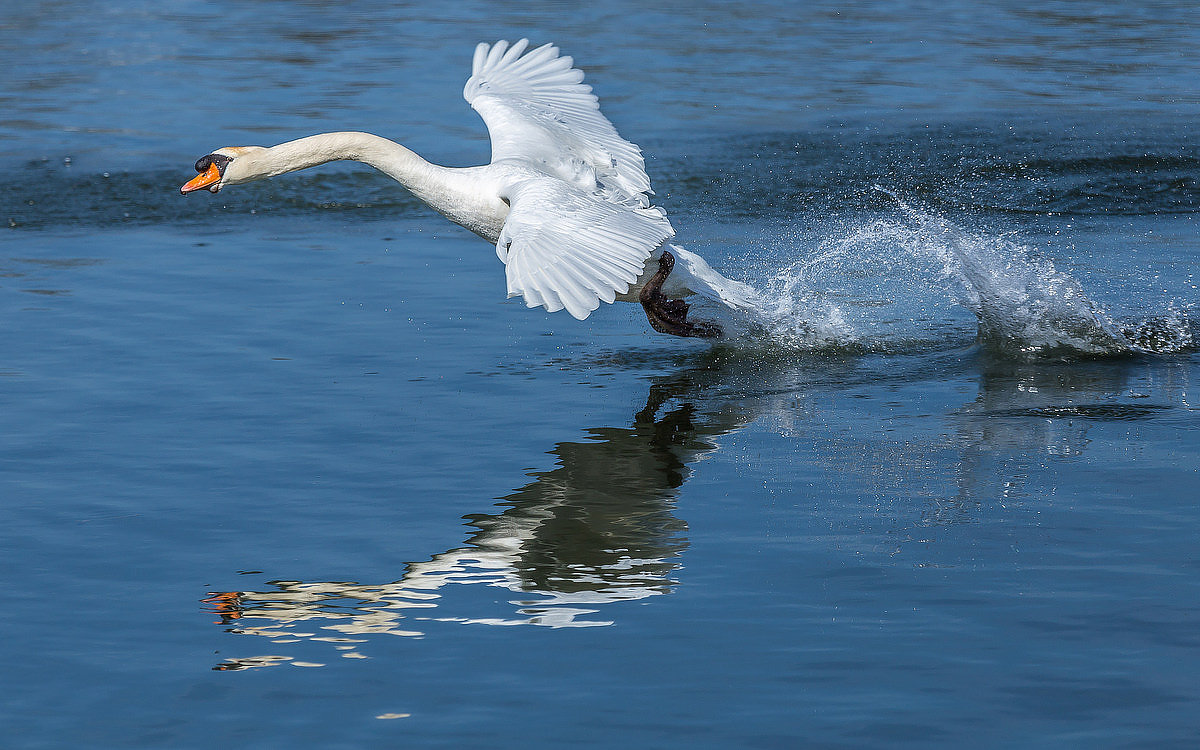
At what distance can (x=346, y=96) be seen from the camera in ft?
56.3

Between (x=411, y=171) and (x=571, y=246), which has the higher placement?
(x=411, y=171)

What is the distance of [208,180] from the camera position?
8.73m

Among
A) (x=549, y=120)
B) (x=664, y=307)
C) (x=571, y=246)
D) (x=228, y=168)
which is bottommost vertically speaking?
(x=664, y=307)

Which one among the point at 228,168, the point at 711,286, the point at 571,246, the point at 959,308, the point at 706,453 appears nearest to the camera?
the point at 571,246

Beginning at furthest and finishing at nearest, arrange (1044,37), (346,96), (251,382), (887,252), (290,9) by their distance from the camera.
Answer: (290,9)
(1044,37)
(346,96)
(887,252)
(251,382)

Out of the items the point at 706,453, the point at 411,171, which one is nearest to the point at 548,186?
the point at 411,171

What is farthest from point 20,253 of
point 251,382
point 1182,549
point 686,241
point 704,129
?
point 1182,549

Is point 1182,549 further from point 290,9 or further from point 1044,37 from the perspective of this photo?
point 290,9

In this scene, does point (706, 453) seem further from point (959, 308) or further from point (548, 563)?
point (959, 308)

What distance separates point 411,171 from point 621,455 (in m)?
2.23

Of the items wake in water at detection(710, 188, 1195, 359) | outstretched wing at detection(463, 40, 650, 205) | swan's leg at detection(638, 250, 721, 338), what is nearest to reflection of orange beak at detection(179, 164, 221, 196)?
outstretched wing at detection(463, 40, 650, 205)

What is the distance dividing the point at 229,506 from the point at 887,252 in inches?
241

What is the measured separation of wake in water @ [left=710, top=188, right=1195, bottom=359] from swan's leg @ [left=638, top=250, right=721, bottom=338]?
55 cm

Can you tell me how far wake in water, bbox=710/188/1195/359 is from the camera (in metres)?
8.73
